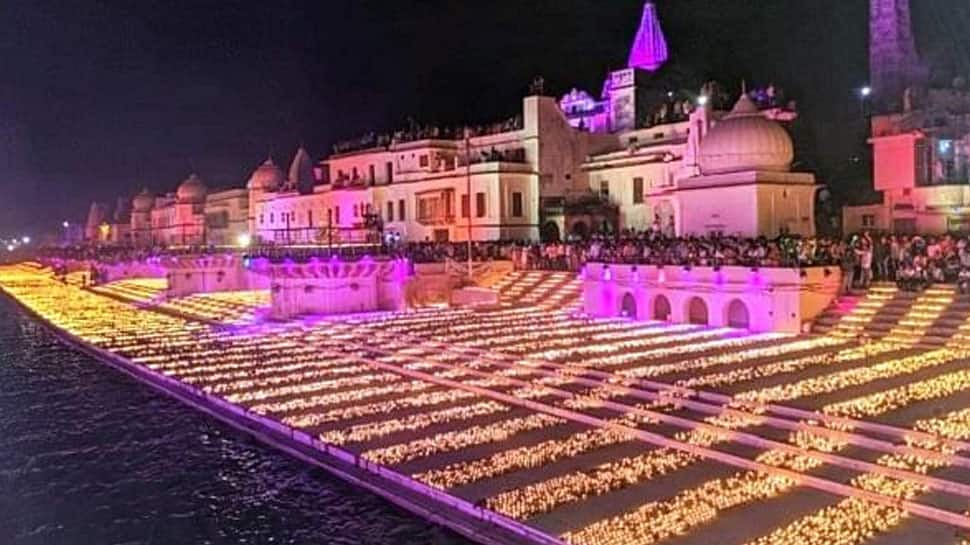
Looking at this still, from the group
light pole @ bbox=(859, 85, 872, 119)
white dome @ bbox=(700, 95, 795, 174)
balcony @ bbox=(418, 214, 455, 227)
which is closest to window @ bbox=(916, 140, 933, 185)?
white dome @ bbox=(700, 95, 795, 174)

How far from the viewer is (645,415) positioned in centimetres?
1641

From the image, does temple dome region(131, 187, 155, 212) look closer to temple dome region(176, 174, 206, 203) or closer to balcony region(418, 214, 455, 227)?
temple dome region(176, 174, 206, 203)

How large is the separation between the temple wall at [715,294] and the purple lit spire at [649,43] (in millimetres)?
34397

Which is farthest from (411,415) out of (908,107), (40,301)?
(40,301)

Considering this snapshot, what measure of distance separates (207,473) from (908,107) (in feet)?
120

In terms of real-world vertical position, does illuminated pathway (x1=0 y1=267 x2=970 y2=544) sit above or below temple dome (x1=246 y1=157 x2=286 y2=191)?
below

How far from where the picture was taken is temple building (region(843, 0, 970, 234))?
38.2 metres

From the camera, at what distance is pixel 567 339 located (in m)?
26.1

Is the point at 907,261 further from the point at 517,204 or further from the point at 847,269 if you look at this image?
the point at 517,204

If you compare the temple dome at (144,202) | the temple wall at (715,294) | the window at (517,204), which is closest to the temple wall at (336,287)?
the temple wall at (715,294)

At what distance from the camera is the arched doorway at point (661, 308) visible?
30.5 meters

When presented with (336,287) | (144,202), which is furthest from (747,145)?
(144,202)

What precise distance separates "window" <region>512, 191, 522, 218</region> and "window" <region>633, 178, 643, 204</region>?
254 inches

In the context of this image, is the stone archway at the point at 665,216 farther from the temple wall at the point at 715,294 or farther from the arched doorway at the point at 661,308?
the arched doorway at the point at 661,308
